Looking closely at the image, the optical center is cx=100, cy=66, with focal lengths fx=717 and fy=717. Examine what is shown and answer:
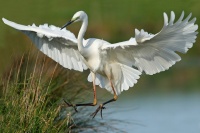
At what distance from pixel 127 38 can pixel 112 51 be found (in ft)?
37.3

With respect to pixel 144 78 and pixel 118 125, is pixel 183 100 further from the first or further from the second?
pixel 118 125

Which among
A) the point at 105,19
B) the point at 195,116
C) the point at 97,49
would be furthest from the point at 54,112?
the point at 105,19

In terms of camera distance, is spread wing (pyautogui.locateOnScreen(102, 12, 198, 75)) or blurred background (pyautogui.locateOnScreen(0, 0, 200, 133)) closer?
spread wing (pyautogui.locateOnScreen(102, 12, 198, 75))

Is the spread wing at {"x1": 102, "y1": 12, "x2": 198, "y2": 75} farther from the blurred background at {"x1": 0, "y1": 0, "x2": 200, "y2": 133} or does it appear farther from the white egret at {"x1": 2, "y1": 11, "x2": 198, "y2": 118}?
the blurred background at {"x1": 0, "y1": 0, "x2": 200, "y2": 133}

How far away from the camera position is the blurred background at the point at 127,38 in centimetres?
1013

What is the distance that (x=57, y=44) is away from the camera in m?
7.82

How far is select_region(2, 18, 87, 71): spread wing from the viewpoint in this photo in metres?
7.49

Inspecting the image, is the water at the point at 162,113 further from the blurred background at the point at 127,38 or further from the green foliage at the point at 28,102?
the green foliage at the point at 28,102

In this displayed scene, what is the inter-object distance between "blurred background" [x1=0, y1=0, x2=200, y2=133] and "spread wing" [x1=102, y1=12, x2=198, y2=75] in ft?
2.82

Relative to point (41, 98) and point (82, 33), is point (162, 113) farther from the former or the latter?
point (41, 98)

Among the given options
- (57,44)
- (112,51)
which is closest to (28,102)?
(112,51)

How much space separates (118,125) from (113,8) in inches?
577

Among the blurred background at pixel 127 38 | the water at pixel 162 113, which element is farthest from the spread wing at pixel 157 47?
the water at pixel 162 113

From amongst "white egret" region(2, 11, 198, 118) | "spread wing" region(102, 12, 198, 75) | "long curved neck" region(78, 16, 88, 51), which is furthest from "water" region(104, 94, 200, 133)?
"long curved neck" region(78, 16, 88, 51)
